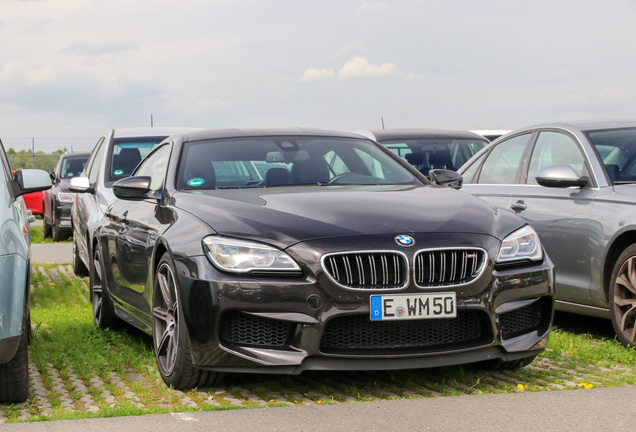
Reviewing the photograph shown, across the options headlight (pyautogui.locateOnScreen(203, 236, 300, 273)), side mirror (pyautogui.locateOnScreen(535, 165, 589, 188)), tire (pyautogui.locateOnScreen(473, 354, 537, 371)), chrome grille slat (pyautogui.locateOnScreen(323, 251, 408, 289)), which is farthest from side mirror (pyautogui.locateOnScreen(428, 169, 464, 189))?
headlight (pyautogui.locateOnScreen(203, 236, 300, 273))

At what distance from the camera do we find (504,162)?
27.2 ft

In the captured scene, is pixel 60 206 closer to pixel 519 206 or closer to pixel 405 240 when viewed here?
pixel 519 206

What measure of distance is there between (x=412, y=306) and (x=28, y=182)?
9.55ft

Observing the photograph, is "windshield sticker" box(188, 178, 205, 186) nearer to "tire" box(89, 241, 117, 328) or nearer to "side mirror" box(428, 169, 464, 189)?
"side mirror" box(428, 169, 464, 189)

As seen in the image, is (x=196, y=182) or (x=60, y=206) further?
(x=60, y=206)

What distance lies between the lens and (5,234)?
500cm

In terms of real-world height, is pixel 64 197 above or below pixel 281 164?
below

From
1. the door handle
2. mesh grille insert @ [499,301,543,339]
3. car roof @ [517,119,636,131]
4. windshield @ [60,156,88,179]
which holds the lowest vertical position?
windshield @ [60,156,88,179]

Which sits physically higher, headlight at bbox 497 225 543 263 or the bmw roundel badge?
the bmw roundel badge

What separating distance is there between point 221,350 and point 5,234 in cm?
128

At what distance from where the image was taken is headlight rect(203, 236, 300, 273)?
4855 mm

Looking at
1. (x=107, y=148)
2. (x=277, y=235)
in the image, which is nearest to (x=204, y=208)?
(x=277, y=235)

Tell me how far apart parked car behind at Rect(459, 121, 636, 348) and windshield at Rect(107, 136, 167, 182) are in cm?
453

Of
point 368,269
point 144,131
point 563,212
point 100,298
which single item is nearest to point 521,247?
point 368,269
